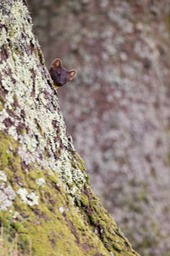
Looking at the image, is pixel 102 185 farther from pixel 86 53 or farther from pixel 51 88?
pixel 51 88

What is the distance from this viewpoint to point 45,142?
337 cm

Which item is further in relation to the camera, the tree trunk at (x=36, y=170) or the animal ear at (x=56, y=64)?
the animal ear at (x=56, y=64)

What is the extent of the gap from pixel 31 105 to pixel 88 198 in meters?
0.53

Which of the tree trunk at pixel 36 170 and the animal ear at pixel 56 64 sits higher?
the animal ear at pixel 56 64

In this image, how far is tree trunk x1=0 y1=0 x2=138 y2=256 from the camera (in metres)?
3.06

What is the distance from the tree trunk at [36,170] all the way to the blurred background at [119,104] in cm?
574

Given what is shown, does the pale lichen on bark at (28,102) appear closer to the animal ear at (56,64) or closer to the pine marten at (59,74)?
the pine marten at (59,74)

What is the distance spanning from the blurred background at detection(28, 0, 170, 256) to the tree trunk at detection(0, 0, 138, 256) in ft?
18.8

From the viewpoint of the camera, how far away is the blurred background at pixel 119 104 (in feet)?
30.8

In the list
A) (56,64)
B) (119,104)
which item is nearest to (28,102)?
(56,64)

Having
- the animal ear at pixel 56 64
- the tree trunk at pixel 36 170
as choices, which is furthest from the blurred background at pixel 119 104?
the tree trunk at pixel 36 170

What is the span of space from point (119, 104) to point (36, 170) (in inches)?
252

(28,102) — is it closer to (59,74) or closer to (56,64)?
(59,74)

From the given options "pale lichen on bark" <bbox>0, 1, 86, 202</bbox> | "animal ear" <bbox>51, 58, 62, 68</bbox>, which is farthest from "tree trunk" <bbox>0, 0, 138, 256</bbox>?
"animal ear" <bbox>51, 58, 62, 68</bbox>
